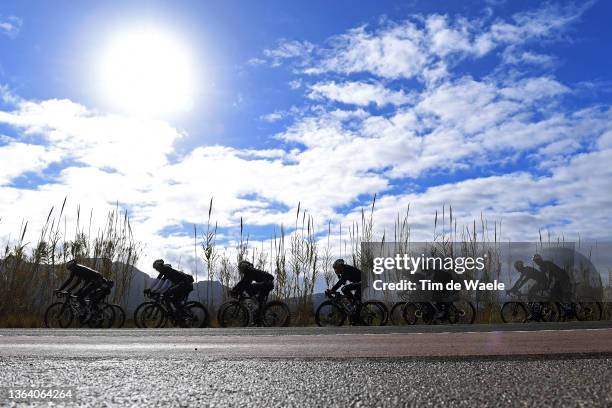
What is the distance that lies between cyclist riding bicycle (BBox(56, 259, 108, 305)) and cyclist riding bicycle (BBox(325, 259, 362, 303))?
517 centimetres

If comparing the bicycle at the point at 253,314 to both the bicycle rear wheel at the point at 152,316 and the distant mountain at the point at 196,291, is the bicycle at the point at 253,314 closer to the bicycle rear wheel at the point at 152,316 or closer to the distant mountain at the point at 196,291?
the bicycle rear wheel at the point at 152,316

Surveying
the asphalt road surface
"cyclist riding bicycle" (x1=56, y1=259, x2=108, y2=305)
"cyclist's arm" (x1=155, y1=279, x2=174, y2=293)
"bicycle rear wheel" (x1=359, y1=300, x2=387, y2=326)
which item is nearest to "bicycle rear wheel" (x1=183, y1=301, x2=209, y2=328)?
"cyclist's arm" (x1=155, y1=279, x2=174, y2=293)

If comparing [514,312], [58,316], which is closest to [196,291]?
[58,316]

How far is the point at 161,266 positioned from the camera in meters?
13.5

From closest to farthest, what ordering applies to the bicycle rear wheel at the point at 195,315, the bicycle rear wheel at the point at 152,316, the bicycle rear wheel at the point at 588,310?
the bicycle rear wheel at the point at 195,315, the bicycle rear wheel at the point at 152,316, the bicycle rear wheel at the point at 588,310

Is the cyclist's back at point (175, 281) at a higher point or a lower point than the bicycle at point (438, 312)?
higher

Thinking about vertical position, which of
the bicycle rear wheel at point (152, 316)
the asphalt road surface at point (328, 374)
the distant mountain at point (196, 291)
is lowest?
the bicycle rear wheel at point (152, 316)

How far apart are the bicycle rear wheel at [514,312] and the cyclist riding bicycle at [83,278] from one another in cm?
926

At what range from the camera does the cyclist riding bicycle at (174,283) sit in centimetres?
1348

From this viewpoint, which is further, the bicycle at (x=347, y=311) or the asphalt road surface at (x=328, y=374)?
the bicycle at (x=347, y=311)

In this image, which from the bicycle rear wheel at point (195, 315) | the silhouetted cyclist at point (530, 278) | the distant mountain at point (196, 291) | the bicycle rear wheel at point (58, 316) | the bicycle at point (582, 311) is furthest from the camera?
the bicycle at point (582, 311)

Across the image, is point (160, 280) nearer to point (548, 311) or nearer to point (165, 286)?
point (165, 286)

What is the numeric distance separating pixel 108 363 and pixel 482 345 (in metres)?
2.89

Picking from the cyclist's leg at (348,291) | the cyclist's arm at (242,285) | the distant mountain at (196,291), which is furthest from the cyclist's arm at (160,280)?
the cyclist's leg at (348,291)
